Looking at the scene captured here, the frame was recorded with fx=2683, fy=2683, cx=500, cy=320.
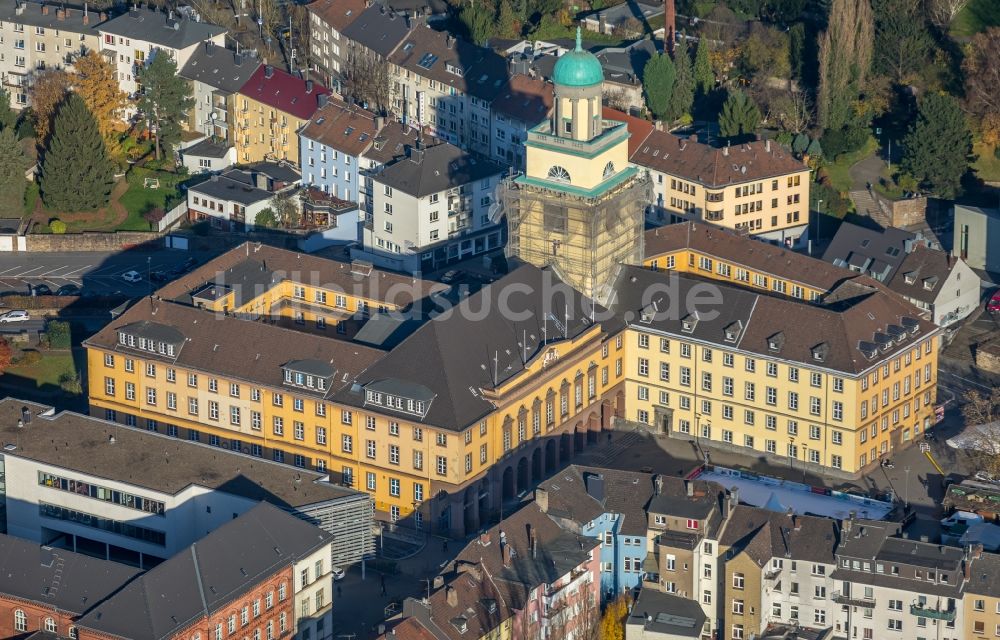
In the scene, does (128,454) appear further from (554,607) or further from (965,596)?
(965,596)

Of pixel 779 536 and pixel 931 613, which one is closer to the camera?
pixel 931 613

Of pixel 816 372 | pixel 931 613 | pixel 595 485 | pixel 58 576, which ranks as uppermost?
pixel 816 372

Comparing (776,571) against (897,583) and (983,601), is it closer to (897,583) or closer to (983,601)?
(897,583)

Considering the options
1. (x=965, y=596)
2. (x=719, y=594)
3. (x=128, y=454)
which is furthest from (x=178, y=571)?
(x=965, y=596)

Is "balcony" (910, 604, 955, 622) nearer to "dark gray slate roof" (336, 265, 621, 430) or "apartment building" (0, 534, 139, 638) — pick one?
"dark gray slate roof" (336, 265, 621, 430)

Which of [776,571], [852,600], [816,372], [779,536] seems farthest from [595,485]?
[816,372]

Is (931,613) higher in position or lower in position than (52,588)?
lower

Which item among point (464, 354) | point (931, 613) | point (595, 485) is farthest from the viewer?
point (464, 354)

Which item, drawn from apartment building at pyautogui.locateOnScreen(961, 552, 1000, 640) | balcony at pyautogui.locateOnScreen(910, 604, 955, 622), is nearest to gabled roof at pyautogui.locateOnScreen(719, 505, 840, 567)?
balcony at pyautogui.locateOnScreen(910, 604, 955, 622)

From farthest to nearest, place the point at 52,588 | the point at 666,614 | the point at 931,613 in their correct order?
the point at 666,614 < the point at 931,613 < the point at 52,588
